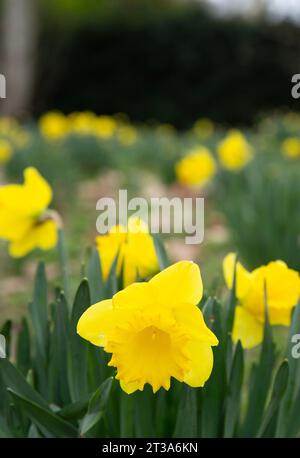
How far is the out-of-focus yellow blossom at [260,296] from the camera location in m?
1.11

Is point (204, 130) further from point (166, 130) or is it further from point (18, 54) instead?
point (18, 54)

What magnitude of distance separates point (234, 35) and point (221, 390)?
11616 mm

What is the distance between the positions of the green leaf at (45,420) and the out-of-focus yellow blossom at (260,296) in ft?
1.06

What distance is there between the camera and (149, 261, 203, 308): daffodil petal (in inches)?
34.1

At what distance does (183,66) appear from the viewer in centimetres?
1209

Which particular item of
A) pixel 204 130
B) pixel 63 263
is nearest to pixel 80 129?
pixel 204 130

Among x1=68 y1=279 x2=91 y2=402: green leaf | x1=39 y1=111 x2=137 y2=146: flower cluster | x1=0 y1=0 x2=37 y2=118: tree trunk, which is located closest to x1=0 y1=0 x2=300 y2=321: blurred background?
x1=0 y1=0 x2=37 y2=118: tree trunk

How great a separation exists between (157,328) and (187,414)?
226 millimetres

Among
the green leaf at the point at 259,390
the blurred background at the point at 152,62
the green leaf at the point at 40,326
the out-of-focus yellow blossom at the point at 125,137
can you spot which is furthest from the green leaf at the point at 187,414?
the blurred background at the point at 152,62

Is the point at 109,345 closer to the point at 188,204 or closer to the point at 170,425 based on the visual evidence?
the point at 170,425

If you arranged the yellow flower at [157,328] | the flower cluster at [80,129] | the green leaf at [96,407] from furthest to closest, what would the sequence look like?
the flower cluster at [80,129]
the green leaf at [96,407]
the yellow flower at [157,328]

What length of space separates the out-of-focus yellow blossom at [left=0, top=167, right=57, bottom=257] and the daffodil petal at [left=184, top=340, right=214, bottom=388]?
A: 510mm

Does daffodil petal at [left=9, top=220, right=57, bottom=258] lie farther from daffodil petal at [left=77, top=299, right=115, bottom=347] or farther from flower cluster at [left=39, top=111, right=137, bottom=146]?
flower cluster at [left=39, top=111, right=137, bottom=146]

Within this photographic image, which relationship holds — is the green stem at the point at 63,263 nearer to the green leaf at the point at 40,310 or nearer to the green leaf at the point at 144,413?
the green leaf at the point at 40,310
